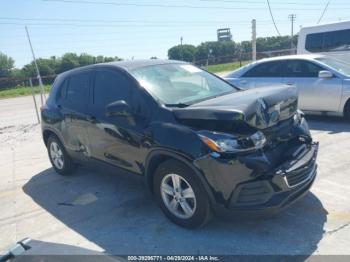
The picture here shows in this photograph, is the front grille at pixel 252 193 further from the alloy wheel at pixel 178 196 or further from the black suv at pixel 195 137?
the alloy wheel at pixel 178 196

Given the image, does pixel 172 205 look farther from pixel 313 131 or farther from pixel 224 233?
pixel 313 131

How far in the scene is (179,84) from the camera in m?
4.41

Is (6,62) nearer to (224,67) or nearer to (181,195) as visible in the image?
(224,67)

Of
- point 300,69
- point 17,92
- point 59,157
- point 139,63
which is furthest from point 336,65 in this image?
point 17,92

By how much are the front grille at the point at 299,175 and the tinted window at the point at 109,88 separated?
6.65 feet

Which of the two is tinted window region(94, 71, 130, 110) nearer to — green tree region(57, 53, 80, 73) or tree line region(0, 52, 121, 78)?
tree line region(0, 52, 121, 78)

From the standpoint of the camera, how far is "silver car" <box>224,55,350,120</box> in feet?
24.5

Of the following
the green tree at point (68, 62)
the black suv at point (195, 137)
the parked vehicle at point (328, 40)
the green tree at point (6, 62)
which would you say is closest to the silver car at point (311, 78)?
the parked vehicle at point (328, 40)

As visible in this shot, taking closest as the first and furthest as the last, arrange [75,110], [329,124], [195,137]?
[195,137], [75,110], [329,124]

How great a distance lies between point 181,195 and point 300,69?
563 cm

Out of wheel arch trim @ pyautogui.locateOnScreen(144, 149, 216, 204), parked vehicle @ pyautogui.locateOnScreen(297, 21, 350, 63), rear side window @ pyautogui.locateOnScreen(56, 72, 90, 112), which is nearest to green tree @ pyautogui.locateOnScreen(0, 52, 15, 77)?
parked vehicle @ pyautogui.locateOnScreen(297, 21, 350, 63)

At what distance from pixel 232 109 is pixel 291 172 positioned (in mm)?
800

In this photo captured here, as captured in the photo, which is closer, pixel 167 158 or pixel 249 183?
pixel 249 183

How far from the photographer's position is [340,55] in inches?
444
